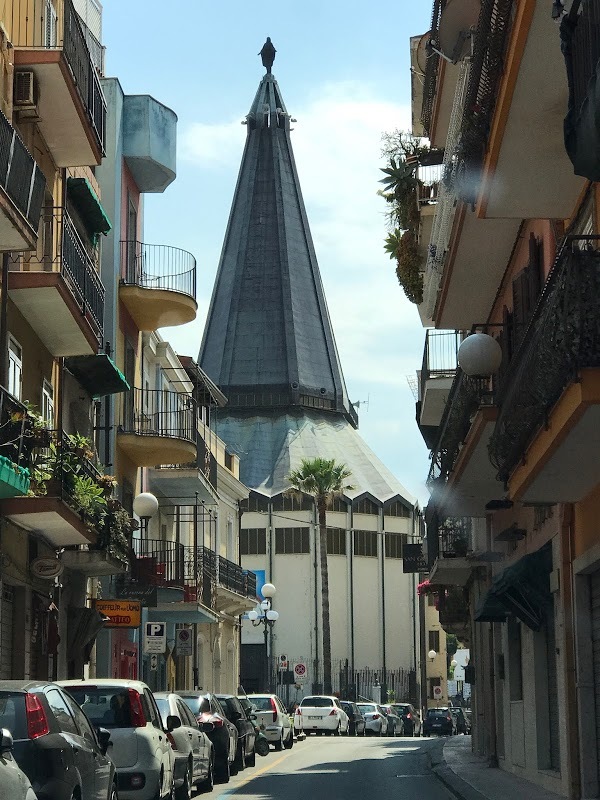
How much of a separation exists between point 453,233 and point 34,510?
6.97 m

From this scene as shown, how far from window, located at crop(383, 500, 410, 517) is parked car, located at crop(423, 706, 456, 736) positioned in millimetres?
33555

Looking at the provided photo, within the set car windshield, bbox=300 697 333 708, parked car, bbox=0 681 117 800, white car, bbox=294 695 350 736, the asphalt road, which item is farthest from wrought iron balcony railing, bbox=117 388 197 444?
parked car, bbox=0 681 117 800

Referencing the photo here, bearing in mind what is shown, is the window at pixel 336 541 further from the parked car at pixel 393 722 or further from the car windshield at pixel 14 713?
the car windshield at pixel 14 713

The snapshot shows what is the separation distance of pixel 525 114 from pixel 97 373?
15.8 metres

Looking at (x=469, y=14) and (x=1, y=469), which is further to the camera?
(x=469, y=14)

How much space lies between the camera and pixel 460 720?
64.7 meters

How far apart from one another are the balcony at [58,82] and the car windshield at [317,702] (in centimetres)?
3281

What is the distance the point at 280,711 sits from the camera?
39.0 meters

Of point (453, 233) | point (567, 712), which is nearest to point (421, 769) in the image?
point (567, 712)

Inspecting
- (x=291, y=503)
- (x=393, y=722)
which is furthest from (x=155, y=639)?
(x=291, y=503)

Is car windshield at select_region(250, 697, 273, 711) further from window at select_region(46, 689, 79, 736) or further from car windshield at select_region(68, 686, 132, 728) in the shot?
window at select_region(46, 689, 79, 736)

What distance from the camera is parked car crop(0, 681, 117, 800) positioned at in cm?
1145

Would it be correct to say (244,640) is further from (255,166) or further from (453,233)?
(453,233)

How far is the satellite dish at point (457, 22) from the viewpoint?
2162 centimetres
